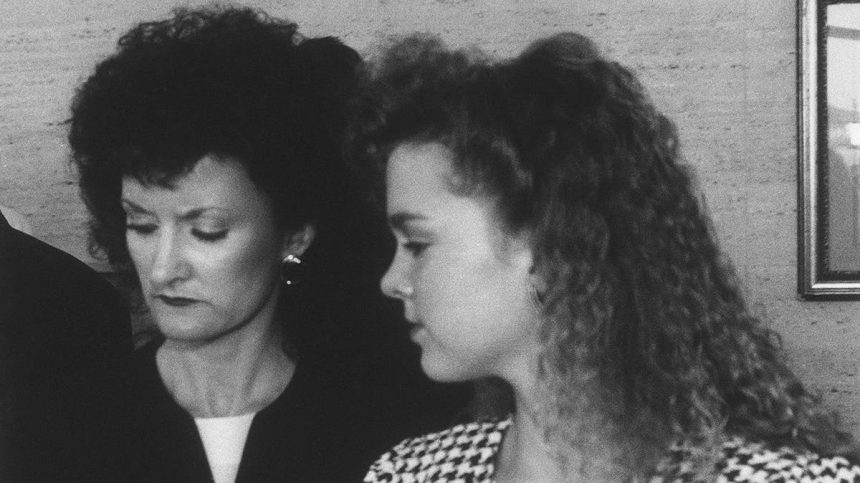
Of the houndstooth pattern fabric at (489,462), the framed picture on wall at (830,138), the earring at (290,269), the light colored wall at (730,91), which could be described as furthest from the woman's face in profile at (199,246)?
the framed picture on wall at (830,138)

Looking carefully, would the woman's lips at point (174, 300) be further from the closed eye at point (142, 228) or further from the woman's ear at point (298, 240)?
the woman's ear at point (298, 240)

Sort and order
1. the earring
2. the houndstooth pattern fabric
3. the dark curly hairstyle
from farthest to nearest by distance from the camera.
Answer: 1. the earring
2. the dark curly hairstyle
3. the houndstooth pattern fabric

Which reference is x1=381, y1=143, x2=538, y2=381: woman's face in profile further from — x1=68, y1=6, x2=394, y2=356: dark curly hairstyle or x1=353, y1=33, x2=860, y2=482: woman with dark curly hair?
x1=68, y1=6, x2=394, y2=356: dark curly hairstyle

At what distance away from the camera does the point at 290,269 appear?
74.2 inches

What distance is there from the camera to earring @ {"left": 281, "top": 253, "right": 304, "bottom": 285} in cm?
188

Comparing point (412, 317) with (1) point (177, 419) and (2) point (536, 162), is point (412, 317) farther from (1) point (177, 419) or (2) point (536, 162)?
(1) point (177, 419)

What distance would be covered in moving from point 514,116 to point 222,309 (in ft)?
1.99

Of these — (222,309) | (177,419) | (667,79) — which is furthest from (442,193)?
(667,79)

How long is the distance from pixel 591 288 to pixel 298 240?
69 centimetres

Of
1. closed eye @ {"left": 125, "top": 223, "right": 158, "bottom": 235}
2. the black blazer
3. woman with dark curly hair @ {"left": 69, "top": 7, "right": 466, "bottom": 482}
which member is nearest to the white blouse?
woman with dark curly hair @ {"left": 69, "top": 7, "right": 466, "bottom": 482}

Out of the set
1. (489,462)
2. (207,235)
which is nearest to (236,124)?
(207,235)

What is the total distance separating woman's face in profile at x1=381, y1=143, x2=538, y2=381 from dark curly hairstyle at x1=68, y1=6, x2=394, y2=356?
0.43 metres

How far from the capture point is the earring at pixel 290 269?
1877 mm

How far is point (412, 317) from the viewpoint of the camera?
4.71ft
